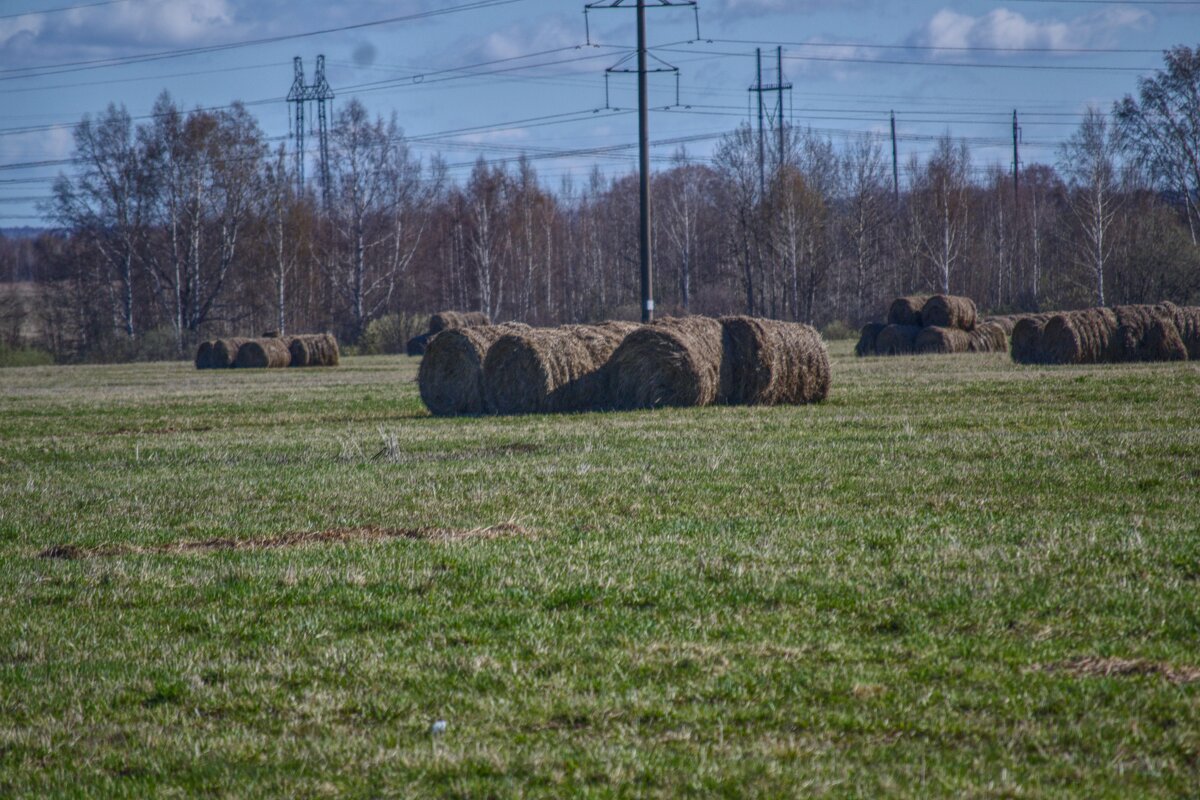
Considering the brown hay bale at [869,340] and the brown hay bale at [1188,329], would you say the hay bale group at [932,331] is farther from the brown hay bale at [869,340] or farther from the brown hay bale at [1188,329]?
the brown hay bale at [1188,329]

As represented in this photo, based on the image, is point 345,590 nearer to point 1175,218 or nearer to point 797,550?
point 797,550

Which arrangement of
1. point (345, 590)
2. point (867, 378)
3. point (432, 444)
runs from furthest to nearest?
point (867, 378)
point (432, 444)
point (345, 590)

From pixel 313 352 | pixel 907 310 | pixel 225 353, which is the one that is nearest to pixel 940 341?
pixel 907 310

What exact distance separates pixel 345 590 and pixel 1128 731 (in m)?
4.27

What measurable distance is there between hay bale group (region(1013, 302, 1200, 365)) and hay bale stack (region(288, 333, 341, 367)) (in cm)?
2605

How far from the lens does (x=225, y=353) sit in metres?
44.2

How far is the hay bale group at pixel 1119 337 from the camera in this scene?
90.3ft

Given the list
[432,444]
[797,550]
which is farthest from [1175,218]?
[797,550]

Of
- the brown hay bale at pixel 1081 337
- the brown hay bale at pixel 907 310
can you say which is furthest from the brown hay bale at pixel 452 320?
the brown hay bale at pixel 1081 337

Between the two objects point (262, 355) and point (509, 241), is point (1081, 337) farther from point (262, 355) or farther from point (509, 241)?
point (509, 241)

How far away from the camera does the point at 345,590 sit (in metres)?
6.99

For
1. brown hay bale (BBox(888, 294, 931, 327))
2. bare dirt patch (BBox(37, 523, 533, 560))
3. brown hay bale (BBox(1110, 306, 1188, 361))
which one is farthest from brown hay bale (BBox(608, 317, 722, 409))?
brown hay bale (BBox(888, 294, 931, 327))

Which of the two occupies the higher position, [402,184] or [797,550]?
[402,184]

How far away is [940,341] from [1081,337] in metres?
8.91
